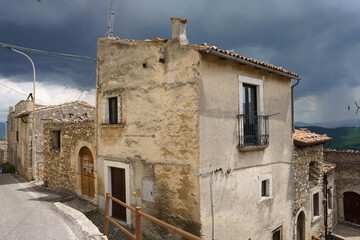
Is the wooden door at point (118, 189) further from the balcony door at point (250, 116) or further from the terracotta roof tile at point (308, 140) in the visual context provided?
the terracotta roof tile at point (308, 140)

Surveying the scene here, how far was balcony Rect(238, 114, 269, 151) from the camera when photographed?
766cm

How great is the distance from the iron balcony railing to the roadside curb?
16.4ft

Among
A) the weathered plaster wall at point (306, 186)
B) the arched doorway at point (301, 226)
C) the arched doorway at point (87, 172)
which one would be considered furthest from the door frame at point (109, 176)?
the arched doorway at point (301, 226)

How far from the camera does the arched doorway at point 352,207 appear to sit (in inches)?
649

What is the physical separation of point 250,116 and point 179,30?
367cm

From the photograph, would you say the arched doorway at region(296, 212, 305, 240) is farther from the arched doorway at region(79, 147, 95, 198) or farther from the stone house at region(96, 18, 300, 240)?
the arched doorway at region(79, 147, 95, 198)

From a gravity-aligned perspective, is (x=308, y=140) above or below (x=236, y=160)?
above

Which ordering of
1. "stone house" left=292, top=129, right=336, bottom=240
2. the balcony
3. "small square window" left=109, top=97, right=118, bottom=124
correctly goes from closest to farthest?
the balcony → "small square window" left=109, top=97, right=118, bottom=124 → "stone house" left=292, top=129, right=336, bottom=240

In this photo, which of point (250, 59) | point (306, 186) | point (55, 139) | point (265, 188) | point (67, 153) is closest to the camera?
point (250, 59)

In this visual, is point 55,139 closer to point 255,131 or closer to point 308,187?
point 255,131

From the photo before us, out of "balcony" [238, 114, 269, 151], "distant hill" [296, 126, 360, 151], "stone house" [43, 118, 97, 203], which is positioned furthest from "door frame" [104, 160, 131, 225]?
"distant hill" [296, 126, 360, 151]

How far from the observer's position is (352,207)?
54.4ft

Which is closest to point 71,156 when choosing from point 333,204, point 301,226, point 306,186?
point 306,186

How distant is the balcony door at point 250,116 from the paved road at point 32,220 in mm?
5703
